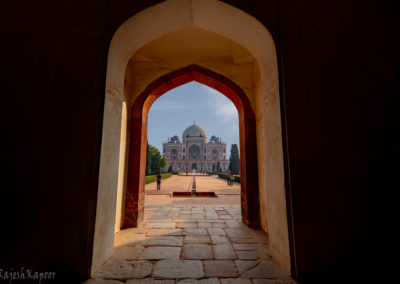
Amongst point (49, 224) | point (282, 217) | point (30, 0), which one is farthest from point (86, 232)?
point (30, 0)

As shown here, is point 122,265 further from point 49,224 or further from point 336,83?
point 336,83

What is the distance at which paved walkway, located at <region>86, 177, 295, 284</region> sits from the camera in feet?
5.99

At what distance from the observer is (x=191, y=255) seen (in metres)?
2.33

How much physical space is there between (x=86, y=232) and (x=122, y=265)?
2.09ft

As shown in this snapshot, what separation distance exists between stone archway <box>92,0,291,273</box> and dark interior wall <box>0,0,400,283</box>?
13 cm

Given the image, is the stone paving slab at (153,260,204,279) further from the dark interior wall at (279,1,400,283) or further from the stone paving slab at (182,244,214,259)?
the dark interior wall at (279,1,400,283)

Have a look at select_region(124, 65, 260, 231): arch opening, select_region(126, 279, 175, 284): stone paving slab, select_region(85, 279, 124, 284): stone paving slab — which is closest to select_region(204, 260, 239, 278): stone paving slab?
select_region(126, 279, 175, 284): stone paving slab

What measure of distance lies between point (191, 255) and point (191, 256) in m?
0.03

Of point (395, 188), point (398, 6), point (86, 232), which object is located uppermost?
point (398, 6)

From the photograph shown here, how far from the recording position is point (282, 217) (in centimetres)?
190

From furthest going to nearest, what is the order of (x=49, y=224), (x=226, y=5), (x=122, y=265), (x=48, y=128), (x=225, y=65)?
(x=225, y=65), (x=226, y=5), (x=122, y=265), (x=48, y=128), (x=49, y=224)

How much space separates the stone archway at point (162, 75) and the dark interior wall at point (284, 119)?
0.13 metres

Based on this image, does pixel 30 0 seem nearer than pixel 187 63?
Yes

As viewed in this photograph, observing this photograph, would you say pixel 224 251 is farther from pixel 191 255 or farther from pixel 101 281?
pixel 101 281
